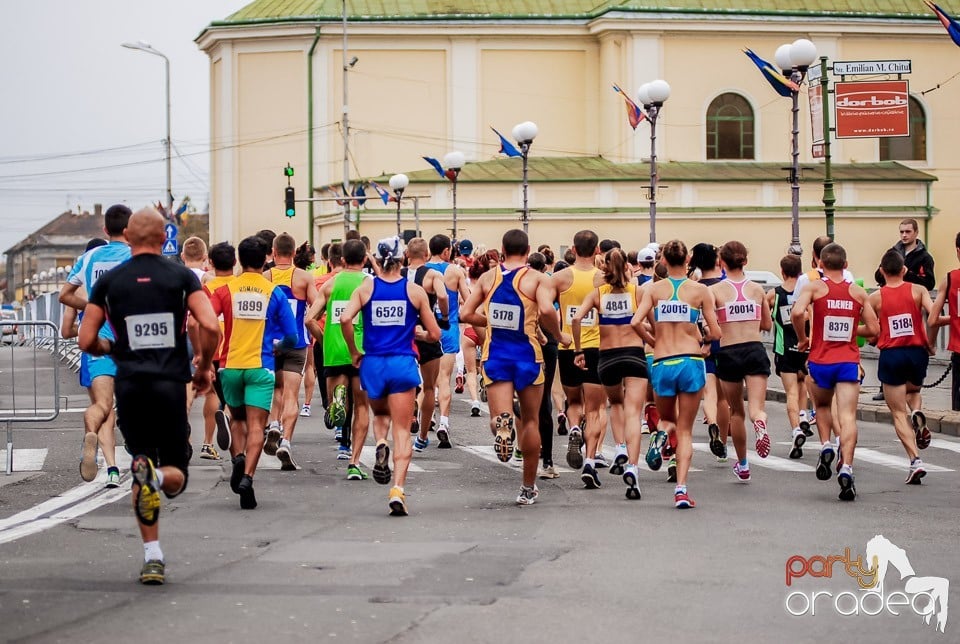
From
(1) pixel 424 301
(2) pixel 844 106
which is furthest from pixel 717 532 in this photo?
(2) pixel 844 106

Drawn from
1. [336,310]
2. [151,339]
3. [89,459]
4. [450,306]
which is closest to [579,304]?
[336,310]

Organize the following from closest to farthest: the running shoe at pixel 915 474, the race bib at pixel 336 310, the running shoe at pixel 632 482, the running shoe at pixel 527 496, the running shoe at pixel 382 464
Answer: the running shoe at pixel 382 464 → the running shoe at pixel 527 496 → the running shoe at pixel 632 482 → the running shoe at pixel 915 474 → the race bib at pixel 336 310

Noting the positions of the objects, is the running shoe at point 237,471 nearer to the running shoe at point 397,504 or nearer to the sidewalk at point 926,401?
the running shoe at point 397,504

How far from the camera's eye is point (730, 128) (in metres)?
62.6

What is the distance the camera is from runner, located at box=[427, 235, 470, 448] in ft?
56.7

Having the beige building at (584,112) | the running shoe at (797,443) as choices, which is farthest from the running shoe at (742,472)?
the beige building at (584,112)

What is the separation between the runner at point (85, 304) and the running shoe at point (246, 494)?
1393 mm

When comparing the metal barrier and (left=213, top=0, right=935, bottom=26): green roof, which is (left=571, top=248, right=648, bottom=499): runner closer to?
the metal barrier

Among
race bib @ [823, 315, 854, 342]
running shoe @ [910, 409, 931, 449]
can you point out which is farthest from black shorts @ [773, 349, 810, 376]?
race bib @ [823, 315, 854, 342]

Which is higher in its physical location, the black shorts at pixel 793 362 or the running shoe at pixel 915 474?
the black shorts at pixel 793 362

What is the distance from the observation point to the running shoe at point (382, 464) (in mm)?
11867

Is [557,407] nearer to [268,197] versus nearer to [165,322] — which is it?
[165,322]

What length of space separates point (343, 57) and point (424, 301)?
49.4 metres

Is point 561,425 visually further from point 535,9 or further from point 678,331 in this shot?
point 535,9
